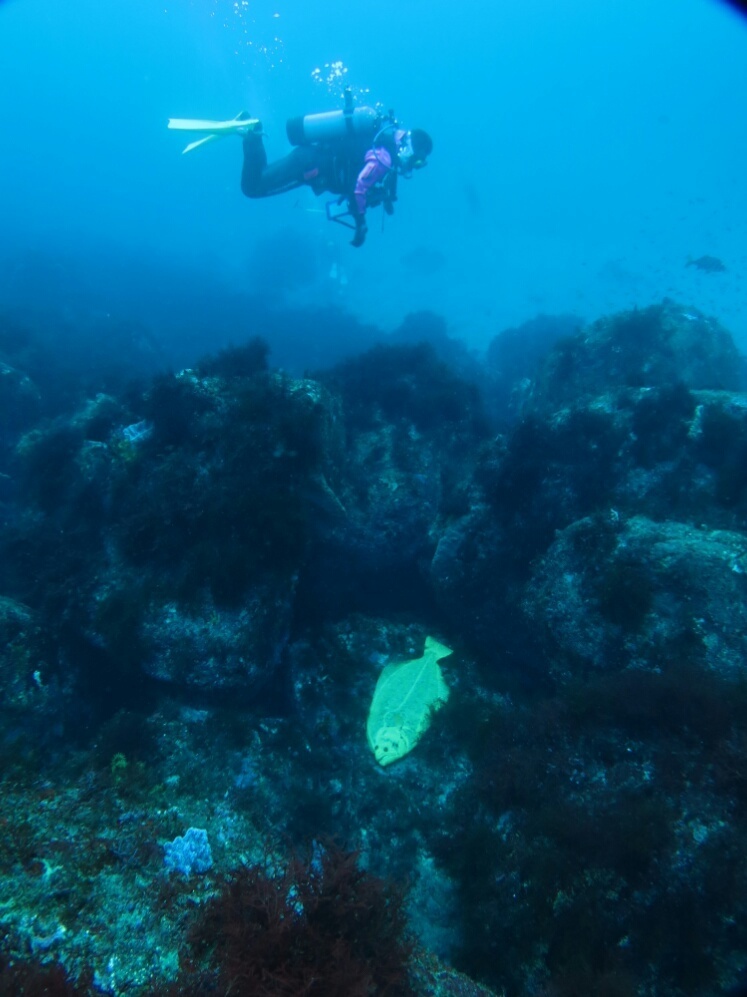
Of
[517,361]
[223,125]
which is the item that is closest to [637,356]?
[517,361]

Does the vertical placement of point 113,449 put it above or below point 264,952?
above

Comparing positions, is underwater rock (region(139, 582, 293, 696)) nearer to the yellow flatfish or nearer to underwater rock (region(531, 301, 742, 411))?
the yellow flatfish

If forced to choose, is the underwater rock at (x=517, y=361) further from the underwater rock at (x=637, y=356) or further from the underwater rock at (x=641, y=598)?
the underwater rock at (x=641, y=598)

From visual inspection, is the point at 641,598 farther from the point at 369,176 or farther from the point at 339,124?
the point at 339,124

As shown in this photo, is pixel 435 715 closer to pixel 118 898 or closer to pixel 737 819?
pixel 737 819

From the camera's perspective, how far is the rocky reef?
3.07 m

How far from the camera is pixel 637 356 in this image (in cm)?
1069

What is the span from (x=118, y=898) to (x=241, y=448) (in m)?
4.56

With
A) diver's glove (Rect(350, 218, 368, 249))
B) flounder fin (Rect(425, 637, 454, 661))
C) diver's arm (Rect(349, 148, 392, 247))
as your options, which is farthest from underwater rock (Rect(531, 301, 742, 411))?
flounder fin (Rect(425, 637, 454, 661))

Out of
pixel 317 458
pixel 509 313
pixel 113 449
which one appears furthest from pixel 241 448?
pixel 509 313

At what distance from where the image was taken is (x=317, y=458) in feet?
21.6

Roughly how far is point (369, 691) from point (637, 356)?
30.8ft

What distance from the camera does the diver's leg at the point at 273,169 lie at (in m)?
13.3

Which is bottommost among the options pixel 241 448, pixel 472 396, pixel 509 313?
pixel 509 313
